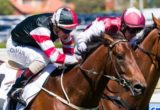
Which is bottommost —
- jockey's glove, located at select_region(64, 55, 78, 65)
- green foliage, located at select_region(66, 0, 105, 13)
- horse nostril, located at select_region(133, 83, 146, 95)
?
green foliage, located at select_region(66, 0, 105, 13)

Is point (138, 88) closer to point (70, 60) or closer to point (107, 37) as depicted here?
point (107, 37)

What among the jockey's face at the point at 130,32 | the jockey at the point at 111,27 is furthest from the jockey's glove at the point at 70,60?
the jockey's face at the point at 130,32

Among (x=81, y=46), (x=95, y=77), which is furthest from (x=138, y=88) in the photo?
(x=81, y=46)

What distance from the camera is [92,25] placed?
7191mm

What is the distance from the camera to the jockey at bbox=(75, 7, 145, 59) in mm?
6918

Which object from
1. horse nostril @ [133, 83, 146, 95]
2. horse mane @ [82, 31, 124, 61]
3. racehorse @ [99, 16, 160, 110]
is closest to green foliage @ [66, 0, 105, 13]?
racehorse @ [99, 16, 160, 110]

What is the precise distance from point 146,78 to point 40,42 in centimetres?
139

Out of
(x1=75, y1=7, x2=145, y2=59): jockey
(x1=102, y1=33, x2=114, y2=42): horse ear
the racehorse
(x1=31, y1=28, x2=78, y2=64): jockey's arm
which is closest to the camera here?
(x1=102, y1=33, x2=114, y2=42): horse ear

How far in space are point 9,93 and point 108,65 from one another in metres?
1.28

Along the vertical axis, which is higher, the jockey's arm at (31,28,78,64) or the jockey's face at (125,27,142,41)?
the jockey's arm at (31,28,78,64)

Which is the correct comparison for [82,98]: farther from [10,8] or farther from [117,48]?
[10,8]

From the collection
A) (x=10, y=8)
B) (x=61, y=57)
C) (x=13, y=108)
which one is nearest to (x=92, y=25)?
(x=61, y=57)

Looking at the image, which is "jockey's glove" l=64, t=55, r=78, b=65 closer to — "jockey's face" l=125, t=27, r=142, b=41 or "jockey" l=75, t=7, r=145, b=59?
"jockey" l=75, t=7, r=145, b=59

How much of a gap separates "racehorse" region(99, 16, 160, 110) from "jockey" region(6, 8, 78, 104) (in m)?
0.63
